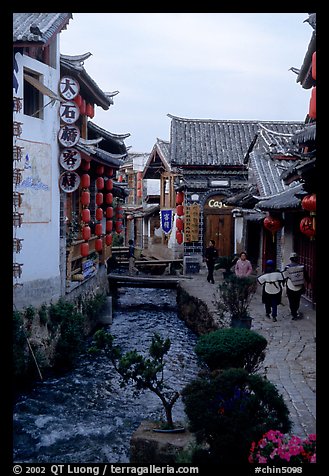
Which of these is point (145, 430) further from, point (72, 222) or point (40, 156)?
point (72, 222)

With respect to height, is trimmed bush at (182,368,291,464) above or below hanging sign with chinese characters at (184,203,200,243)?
below

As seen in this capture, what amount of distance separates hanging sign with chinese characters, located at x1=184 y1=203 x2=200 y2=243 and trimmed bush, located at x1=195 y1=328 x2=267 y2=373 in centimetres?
1788

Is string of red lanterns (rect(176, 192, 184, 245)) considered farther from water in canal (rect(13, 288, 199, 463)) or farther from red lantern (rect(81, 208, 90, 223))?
water in canal (rect(13, 288, 199, 463))

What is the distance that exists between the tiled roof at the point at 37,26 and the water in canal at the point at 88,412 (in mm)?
6151

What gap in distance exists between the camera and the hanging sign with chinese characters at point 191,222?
25.8 meters

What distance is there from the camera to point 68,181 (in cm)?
1315

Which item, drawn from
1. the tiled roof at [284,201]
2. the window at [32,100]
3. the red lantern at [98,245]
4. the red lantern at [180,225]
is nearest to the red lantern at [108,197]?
the red lantern at [98,245]

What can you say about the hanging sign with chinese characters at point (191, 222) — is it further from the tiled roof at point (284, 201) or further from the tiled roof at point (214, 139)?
the tiled roof at point (284, 201)

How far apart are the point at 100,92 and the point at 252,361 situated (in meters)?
10.3

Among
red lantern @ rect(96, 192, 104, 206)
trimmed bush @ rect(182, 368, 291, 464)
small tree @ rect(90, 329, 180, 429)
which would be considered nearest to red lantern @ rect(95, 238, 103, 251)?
red lantern @ rect(96, 192, 104, 206)

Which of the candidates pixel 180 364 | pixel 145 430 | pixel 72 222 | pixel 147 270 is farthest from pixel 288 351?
pixel 147 270

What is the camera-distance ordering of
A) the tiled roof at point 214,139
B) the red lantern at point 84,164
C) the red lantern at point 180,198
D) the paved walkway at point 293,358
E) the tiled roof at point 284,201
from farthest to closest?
the tiled roof at point 214,139, the red lantern at point 180,198, the red lantern at point 84,164, the tiled roof at point 284,201, the paved walkway at point 293,358

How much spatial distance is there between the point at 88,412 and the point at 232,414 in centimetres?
495

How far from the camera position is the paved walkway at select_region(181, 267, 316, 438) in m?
7.20
